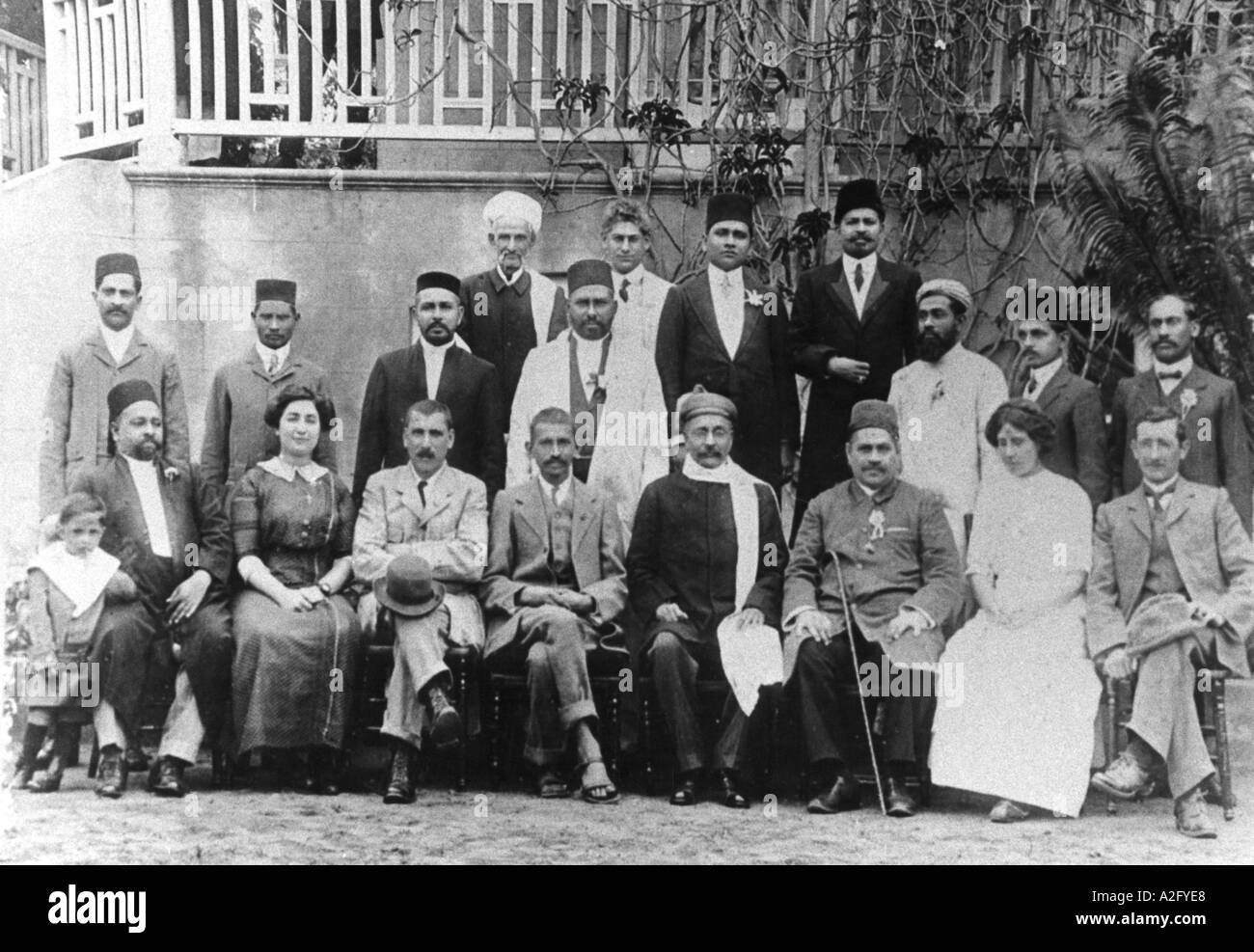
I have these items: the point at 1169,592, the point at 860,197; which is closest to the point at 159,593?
the point at 860,197

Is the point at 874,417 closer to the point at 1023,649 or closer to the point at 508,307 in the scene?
the point at 1023,649

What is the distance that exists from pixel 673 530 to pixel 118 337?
2309 mm

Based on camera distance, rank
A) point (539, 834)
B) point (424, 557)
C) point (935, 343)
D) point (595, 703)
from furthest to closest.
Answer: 1. point (935, 343)
2. point (424, 557)
3. point (595, 703)
4. point (539, 834)

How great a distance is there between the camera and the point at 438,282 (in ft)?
19.6

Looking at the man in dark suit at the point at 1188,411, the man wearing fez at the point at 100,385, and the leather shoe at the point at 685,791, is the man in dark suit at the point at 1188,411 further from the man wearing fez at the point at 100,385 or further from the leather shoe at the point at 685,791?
the man wearing fez at the point at 100,385

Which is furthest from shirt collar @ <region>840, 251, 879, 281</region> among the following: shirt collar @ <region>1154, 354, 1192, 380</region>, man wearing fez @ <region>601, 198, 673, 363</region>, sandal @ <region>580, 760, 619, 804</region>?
sandal @ <region>580, 760, 619, 804</region>

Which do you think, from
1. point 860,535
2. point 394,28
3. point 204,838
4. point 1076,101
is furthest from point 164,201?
point 1076,101

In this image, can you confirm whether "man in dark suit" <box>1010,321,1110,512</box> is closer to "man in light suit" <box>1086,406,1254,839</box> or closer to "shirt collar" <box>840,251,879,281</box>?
"man in light suit" <box>1086,406,1254,839</box>

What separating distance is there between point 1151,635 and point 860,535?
111cm

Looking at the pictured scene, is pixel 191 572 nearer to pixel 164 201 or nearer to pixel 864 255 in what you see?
pixel 164 201

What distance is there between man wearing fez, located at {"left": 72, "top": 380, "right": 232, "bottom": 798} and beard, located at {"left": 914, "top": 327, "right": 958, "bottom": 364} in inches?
109

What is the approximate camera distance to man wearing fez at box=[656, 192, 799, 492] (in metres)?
5.99

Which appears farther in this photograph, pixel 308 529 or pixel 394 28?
pixel 394 28

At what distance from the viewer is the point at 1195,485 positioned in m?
5.78
